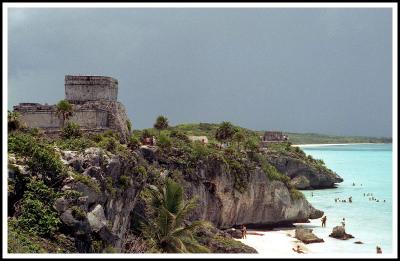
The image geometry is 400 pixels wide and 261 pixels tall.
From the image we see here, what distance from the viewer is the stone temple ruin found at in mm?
32094

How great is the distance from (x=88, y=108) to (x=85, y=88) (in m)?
2.15

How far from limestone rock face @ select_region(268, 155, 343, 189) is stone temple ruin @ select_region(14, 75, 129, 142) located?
40873 millimetres

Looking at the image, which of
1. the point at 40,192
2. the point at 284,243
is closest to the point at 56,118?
the point at 40,192

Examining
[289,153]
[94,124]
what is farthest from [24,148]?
[289,153]

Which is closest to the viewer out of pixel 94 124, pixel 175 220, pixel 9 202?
pixel 9 202

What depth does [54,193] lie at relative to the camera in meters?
16.1

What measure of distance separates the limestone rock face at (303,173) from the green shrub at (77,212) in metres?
58.1

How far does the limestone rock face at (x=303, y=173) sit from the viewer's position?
74.6 metres

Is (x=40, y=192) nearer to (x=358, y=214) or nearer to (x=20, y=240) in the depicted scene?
(x=20, y=240)

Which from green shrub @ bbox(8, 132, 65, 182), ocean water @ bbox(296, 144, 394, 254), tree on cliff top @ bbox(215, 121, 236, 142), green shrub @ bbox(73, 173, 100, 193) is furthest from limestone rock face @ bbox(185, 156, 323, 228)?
green shrub @ bbox(8, 132, 65, 182)

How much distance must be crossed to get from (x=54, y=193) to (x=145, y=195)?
9392 millimetres

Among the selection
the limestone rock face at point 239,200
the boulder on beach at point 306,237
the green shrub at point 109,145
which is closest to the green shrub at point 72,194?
the green shrub at point 109,145

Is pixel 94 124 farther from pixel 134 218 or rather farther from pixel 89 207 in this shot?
pixel 89 207

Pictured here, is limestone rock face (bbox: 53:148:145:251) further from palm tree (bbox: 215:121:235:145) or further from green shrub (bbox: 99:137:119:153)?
palm tree (bbox: 215:121:235:145)
